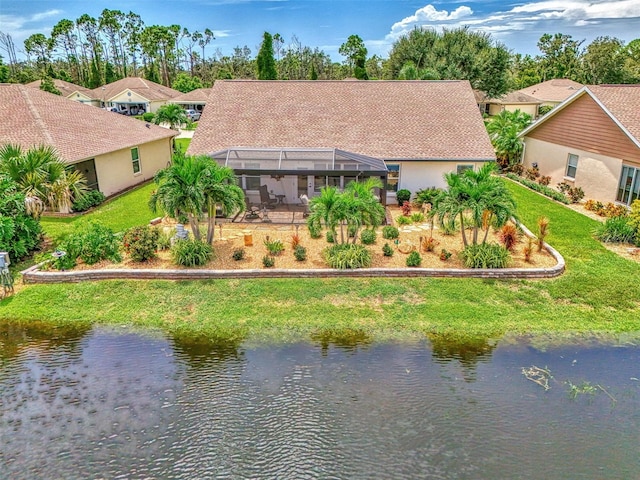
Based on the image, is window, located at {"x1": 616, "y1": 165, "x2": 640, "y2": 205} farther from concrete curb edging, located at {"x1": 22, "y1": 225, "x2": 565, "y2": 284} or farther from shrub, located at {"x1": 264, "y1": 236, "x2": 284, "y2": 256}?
shrub, located at {"x1": 264, "y1": 236, "x2": 284, "y2": 256}

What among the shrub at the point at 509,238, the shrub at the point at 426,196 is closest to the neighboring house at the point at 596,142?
the shrub at the point at 426,196

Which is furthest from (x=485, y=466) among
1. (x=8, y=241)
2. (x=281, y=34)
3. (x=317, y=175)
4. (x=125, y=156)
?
(x=281, y=34)

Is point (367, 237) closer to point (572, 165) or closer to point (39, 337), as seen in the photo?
point (39, 337)

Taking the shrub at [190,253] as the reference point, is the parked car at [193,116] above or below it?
above

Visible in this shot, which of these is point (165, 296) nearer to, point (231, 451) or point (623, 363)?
point (231, 451)

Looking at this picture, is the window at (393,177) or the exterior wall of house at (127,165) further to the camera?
the exterior wall of house at (127,165)

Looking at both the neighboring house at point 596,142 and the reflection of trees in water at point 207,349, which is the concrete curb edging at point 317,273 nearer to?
the reflection of trees in water at point 207,349

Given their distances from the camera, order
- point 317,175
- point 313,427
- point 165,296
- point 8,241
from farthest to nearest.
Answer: point 317,175
point 8,241
point 165,296
point 313,427
